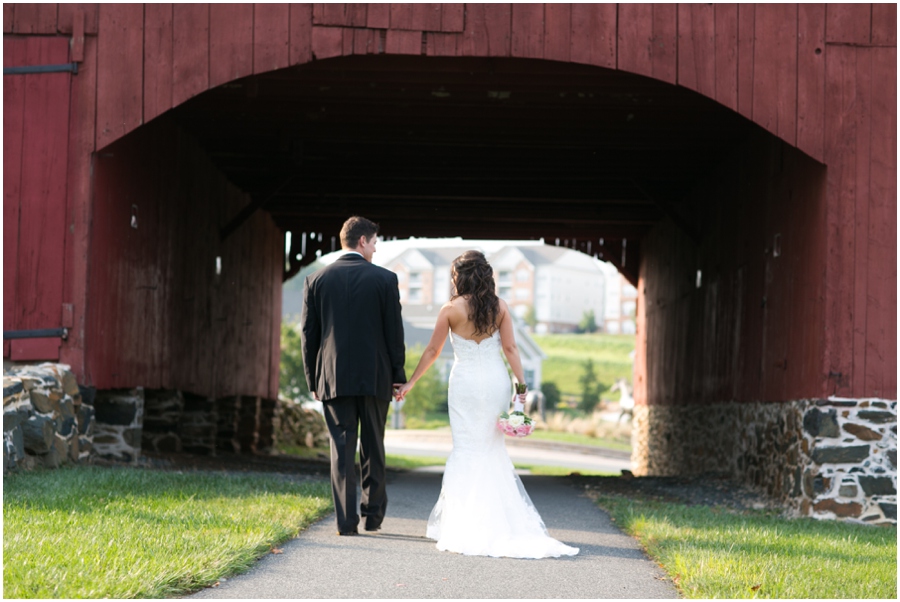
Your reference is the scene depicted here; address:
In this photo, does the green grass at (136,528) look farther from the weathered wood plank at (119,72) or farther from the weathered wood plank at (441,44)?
the weathered wood plank at (441,44)

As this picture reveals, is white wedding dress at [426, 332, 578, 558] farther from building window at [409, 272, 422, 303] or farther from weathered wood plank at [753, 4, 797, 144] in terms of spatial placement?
building window at [409, 272, 422, 303]

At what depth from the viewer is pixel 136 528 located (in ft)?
17.6

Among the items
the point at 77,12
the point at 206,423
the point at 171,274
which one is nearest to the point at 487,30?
the point at 77,12

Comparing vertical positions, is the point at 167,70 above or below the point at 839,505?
above

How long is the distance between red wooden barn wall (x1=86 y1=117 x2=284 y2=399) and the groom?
3.72 metres

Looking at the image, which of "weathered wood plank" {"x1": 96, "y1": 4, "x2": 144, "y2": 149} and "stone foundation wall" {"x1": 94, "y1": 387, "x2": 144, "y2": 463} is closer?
"weathered wood plank" {"x1": 96, "y1": 4, "x2": 144, "y2": 149}

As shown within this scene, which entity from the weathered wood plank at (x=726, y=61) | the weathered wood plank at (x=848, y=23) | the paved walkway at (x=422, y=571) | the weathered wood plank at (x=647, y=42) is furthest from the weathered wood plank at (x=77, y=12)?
the weathered wood plank at (x=848, y=23)

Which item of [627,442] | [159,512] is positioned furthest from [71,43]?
[627,442]

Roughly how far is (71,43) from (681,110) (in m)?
5.63

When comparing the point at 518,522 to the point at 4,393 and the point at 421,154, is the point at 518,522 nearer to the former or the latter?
the point at 4,393

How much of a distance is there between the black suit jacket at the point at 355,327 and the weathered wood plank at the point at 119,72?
3454 millimetres

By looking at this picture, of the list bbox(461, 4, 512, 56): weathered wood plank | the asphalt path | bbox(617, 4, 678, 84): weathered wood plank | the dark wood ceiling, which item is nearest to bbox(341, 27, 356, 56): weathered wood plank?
the dark wood ceiling

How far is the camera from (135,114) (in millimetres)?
8648

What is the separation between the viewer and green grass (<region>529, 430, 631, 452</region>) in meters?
31.5
